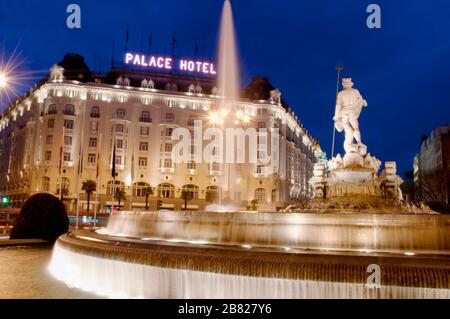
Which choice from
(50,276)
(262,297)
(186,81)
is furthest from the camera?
(186,81)

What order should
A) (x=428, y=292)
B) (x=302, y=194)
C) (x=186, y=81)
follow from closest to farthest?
(x=428, y=292) < (x=186, y=81) < (x=302, y=194)

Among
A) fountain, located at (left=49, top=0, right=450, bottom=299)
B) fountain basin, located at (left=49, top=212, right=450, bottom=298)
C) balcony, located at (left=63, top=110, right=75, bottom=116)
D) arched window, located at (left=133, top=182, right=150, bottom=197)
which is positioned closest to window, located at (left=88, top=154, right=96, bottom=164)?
balcony, located at (left=63, top=110, right=75, bottom=116)

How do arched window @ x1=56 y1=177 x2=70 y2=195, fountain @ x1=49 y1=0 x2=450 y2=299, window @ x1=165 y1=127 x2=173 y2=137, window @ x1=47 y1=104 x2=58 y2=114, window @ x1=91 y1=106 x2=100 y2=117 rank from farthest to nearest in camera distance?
window @ x1=165 y1=127 x2=173 y2=137 → window @ x1=91 y1=106 x2=100 y2=117 → window @ x1=47 y1=104 x2=58 y2=114 → arched window @ x1=56 y1=177 x2=70 y2=195 → fountain @ x1=49 y1=0 x2=450 y2=299

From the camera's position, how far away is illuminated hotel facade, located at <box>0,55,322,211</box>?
217ft

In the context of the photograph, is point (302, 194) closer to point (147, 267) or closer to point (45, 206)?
point (45, 206)

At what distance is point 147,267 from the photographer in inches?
372

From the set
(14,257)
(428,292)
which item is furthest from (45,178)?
(428,292)

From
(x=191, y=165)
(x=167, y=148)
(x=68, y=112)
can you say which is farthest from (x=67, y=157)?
(x=191, y=165)

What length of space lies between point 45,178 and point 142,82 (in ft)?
74.5

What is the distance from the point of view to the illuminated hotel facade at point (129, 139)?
66.1 metres

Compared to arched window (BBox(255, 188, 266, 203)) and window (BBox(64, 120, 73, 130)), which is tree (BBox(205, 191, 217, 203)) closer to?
arched window (BBox(255, 188, 266, 203))

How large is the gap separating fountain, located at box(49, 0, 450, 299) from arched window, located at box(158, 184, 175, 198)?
5534 cm

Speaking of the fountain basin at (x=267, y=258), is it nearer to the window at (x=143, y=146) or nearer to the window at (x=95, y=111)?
the window at (x=143, y=146)

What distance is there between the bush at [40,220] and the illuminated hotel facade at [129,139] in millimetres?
39489
